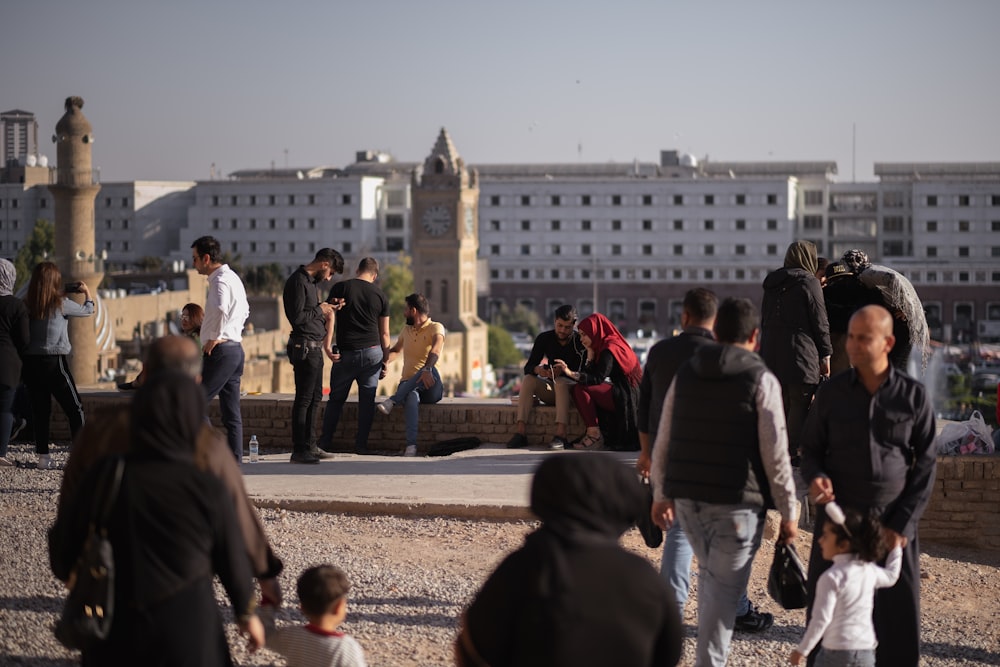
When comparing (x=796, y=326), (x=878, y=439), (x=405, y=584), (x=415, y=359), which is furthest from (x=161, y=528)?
(x=415, y=359)

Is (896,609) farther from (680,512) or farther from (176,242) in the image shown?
(176,242)

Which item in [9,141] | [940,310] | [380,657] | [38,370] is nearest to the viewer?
[380,657]

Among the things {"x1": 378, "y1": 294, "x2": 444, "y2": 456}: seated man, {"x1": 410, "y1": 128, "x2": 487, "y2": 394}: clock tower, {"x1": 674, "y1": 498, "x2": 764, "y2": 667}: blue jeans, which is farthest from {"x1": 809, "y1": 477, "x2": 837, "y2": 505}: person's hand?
{"x1": 410, "y1": 128, "x2": 487, "y2": 394}: clock tower

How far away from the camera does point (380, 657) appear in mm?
6957

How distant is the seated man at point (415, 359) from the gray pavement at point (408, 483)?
0.40 meters

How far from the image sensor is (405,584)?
8211mm

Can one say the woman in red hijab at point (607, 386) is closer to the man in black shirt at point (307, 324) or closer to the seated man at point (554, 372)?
the seated man at point (554, 372)

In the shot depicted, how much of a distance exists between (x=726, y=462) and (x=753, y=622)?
2.06m

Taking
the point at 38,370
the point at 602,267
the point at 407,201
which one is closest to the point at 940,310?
the point at 602,267

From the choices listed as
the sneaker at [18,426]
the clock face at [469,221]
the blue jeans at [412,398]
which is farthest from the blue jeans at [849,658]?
the clock face at [469,221]

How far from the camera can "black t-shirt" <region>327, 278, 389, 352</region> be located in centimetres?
1157

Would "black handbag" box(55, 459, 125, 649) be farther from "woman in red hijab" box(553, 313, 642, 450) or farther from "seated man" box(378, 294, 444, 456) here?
"seated man" box(378, 294, 444, 456)

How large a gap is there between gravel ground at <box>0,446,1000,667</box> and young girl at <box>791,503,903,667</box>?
1.45m

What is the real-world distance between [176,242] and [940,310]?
205ft
